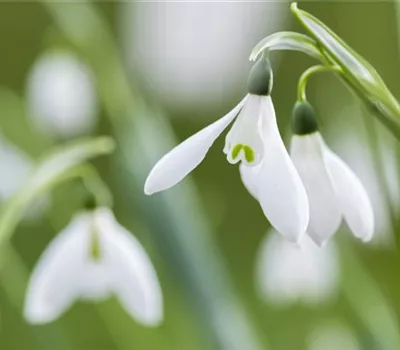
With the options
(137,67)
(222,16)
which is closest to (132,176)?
(137,67)

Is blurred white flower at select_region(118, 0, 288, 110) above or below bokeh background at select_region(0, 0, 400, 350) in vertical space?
below

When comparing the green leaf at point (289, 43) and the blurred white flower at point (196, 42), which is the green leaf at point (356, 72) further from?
the blurred white flower at point (196, 42)

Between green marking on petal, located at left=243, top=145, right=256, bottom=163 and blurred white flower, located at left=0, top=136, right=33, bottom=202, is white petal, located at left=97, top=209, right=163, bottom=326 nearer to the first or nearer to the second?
green marking on petal, located at left=243, top=145, right=256, bottom=163

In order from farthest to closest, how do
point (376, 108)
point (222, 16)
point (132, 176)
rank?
point (222, 16) → point (132, 176) → point (376, 108)

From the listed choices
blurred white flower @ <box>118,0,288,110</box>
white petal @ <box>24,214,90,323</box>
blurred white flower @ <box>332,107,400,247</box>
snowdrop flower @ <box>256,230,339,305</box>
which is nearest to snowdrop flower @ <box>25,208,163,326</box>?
white petal @ <box>24,214,90,323</box>

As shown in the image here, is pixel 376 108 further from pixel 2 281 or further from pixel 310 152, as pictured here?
pixel 2 281

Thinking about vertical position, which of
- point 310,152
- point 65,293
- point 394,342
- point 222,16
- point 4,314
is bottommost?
point 4,314

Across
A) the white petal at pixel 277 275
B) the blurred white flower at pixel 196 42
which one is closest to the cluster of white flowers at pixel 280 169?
the white petal at pixel 277 275
